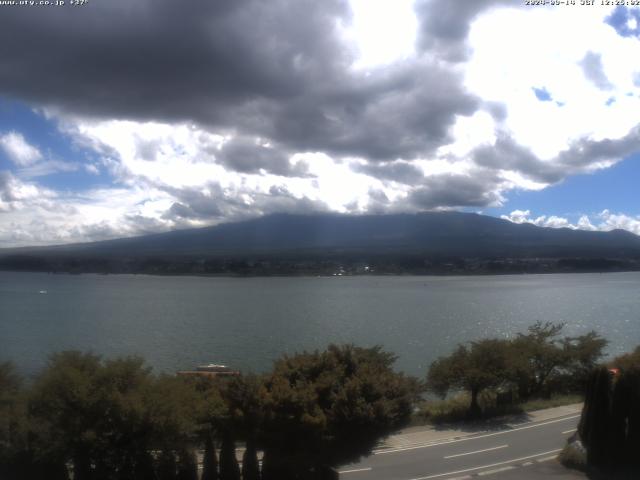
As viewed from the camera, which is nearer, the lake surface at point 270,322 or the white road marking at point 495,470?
the white road marking at point 495,470

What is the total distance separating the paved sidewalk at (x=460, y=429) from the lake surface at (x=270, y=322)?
9.46 meters

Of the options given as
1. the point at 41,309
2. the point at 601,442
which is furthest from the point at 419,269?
the point at 601,442

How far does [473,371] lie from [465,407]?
1.23m

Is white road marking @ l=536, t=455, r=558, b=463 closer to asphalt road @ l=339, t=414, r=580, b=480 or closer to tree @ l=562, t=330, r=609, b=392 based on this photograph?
asphalt road @ l=339, t=414, r=580, b=480

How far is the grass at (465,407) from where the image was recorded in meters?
17.5

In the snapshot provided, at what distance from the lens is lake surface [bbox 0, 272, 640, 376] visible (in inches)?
1282

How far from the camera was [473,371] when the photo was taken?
18.9 metres

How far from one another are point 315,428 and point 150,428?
3.08m

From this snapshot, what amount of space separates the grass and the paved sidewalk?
399 millimetres

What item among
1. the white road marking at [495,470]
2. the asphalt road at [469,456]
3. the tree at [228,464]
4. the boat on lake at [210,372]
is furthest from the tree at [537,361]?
the tree at [228,464]

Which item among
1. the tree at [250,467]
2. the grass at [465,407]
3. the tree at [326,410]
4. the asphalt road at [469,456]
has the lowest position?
the grass at [465,407]

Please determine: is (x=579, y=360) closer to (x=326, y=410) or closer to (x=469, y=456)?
(x=469, y=456)

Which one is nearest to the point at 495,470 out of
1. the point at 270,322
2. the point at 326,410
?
the point at 326,410

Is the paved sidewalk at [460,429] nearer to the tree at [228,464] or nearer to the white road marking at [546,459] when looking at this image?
the white road marking at [546,459]
